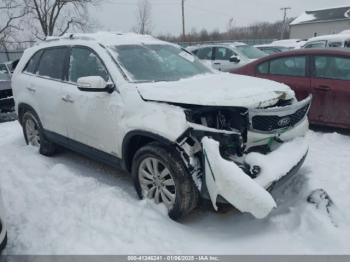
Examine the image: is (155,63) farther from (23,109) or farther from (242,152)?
(23,109)

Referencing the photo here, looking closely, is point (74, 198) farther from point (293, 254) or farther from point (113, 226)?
point (293, 254)

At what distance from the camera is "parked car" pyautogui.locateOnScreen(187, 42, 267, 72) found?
40.9ft

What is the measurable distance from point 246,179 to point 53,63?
3553mm

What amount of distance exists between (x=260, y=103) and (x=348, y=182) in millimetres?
1547

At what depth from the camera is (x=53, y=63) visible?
5.25 meters

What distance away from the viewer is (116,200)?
389cm

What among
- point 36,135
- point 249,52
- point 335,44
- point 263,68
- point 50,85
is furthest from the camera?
point 335,44

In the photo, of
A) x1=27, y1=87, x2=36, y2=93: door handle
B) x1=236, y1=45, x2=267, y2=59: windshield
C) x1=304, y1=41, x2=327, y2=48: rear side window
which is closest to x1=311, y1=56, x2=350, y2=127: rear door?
x1=27, y1=87, x2=36, y2=93: door handle

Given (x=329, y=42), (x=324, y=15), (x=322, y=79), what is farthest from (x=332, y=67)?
(x=324, y=15)

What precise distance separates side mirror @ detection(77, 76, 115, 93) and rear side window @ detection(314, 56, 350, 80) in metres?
3.98

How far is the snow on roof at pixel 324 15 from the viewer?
47.9 m

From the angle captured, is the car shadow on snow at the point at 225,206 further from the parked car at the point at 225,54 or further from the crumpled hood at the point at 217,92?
the parked car at the point at 225,54

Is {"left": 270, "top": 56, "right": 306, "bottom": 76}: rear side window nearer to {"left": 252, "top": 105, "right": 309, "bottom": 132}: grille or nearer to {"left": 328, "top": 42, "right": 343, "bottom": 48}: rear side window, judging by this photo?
{"left": 252, "top": 105, "right": 309, "bottom": 132}: grille

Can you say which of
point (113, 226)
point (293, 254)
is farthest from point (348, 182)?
point (113, 226)
